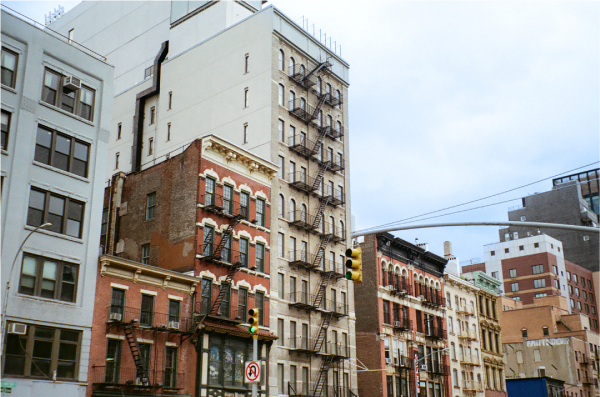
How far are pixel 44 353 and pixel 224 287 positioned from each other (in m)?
14.5

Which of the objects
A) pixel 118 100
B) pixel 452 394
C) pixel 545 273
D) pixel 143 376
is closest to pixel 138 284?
pixel 143 376

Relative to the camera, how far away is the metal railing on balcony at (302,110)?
60312mm

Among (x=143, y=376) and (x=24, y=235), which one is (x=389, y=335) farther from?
(x=24, y=235)

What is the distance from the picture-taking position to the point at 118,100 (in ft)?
238

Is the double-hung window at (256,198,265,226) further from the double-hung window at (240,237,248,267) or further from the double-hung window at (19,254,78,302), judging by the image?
the double-hung window at (19,254,78,302)

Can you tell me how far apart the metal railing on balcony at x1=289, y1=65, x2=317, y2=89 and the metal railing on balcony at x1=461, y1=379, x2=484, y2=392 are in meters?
39.1

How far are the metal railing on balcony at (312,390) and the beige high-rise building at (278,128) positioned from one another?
5.2 inches

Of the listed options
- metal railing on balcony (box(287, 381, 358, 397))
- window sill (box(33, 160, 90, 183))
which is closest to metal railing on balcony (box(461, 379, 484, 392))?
metal railing on balcony (box(287, 381, 358, 397))

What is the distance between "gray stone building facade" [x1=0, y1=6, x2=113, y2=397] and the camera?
34.5 metres

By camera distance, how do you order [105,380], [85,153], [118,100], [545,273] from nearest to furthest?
1. [105,380]
2. [85,153]
3. [118,100]
4. [545,273]

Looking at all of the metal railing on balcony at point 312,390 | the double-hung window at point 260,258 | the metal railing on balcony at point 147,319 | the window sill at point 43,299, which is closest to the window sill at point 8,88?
the window sill at point 43,299

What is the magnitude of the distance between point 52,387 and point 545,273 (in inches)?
4598

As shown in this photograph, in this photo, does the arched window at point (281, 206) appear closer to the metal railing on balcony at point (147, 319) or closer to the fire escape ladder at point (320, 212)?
the fire escape ladder at point (320, 212)

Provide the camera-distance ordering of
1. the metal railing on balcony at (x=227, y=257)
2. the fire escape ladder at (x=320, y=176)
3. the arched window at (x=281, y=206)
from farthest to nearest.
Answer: the fire escape ladder at (x=320, y=176), the arched window at (x=281, y=206), the metal railing on balcony at (x=227, y=257)
